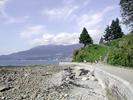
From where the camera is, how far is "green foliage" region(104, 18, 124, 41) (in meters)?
120

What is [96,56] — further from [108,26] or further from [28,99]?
[28,99]

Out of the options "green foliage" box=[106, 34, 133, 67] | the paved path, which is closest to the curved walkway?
the paved path

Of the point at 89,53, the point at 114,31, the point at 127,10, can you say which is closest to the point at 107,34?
the point at 114,31

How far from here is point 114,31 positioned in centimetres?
12188

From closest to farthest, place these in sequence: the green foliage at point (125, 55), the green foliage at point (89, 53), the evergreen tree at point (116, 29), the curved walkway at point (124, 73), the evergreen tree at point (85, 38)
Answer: the curved walkway at point (124, 73) < the green foliage at point (125, 55) < the green foliage at point (89, 53) < the evergreen tree at point (85, 38) < the evergreen tree at point (116, 29)

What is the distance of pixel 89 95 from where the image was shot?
98.2 feet

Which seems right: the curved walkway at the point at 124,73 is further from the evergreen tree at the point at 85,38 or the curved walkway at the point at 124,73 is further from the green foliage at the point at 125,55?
the evergreen tree at the point at 85,38

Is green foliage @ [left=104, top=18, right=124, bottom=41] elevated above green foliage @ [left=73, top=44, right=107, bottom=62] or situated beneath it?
elevated above

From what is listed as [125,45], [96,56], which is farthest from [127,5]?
[96,56]

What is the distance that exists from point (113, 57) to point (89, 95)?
27326 mm

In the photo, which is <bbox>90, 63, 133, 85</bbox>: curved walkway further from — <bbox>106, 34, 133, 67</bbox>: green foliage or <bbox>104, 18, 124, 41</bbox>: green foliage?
<bbox>104, 18, 124, 41</bbox>: green foliage

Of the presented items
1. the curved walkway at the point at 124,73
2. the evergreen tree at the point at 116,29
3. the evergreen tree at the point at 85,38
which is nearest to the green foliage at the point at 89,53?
the evergreen tree at the point at 85,38

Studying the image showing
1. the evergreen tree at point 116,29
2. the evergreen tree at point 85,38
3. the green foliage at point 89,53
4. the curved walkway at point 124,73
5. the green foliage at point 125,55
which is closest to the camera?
the curved walkway at point 124,73

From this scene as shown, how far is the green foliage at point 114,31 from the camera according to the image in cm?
12000
